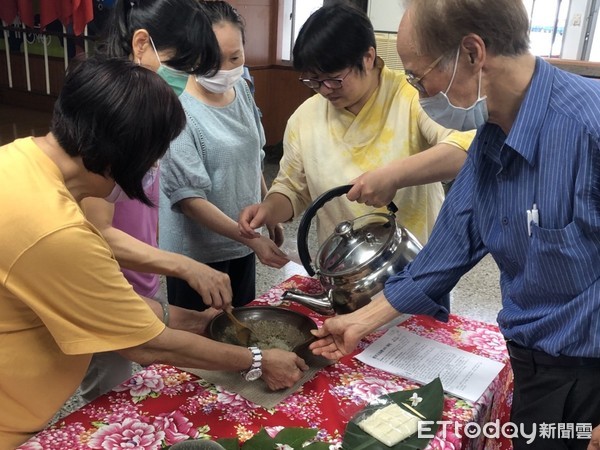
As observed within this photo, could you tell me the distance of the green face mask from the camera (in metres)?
1.57

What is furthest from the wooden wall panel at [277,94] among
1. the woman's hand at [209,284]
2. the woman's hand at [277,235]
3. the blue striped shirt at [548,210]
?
the blue striped shirt at [548,210]

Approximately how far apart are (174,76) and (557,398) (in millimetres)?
1253

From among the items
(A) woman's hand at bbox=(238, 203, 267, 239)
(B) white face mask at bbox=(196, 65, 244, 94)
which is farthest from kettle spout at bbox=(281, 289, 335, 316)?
(B) white face mask at bbox=(196, 65, 244, 94)

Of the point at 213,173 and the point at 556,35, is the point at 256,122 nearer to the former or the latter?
the point at 213,173

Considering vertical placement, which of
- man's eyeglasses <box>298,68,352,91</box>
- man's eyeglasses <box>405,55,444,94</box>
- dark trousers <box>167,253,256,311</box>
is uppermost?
man's eyeglasses <box>405,55,444,94</box>

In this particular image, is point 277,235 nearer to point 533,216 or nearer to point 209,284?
point 209,284

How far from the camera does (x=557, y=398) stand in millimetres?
1051

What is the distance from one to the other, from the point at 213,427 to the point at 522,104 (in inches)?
31.8

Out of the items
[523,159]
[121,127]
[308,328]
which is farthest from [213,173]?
[523,159]

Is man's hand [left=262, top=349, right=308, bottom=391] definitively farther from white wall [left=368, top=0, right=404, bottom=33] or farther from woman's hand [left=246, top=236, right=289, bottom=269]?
white wall [left=368, top=0, right=404, bottom=33]

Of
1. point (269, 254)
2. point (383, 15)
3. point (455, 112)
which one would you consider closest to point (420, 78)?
point (455, 112)

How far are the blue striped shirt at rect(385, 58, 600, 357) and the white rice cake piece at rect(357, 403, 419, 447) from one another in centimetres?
26

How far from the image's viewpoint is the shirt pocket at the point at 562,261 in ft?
3.11

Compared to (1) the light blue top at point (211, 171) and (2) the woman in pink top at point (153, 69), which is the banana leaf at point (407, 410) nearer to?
(2) the woman in pink top at point (153, 69)
